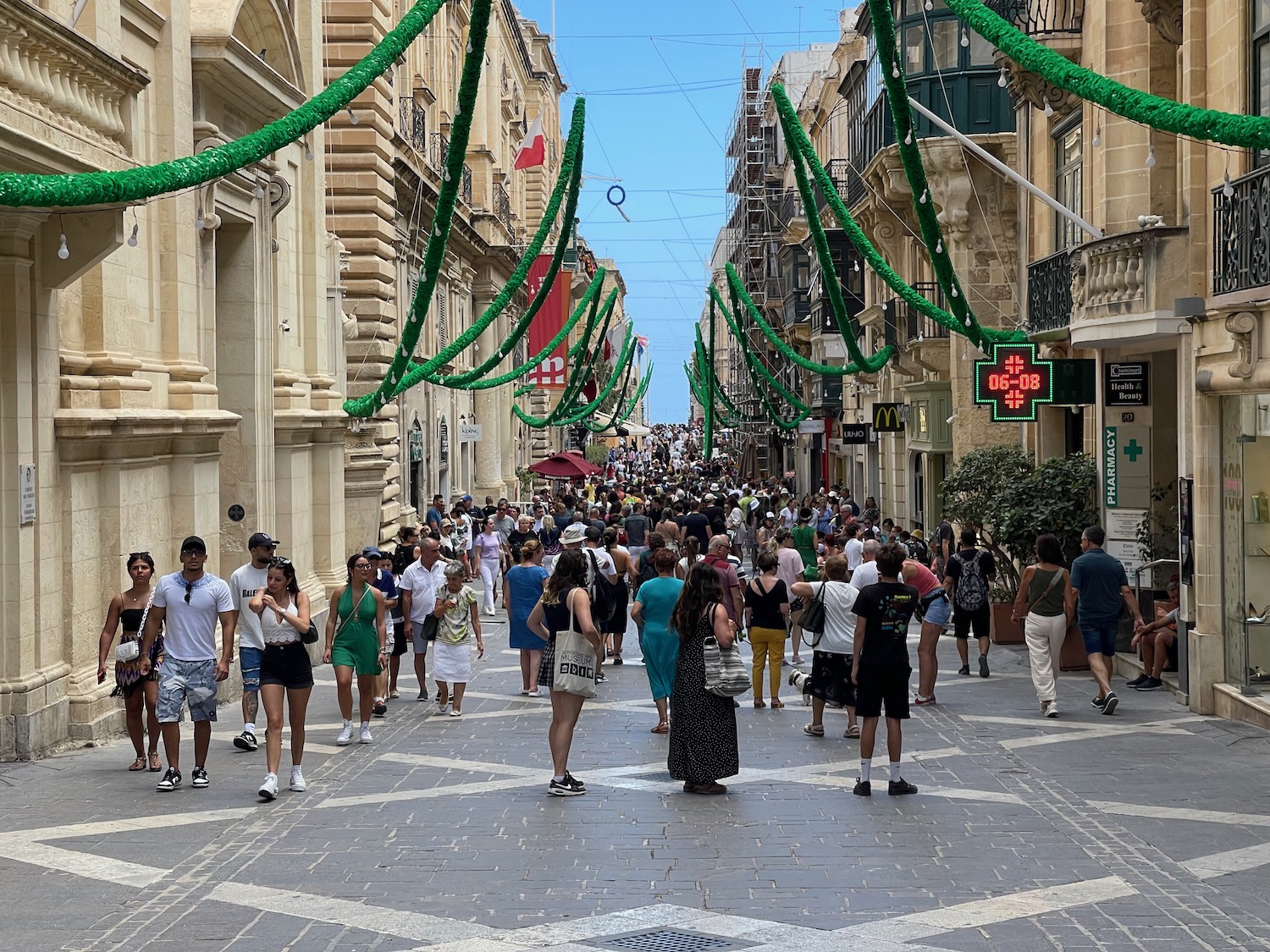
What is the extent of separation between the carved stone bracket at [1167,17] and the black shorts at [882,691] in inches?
317

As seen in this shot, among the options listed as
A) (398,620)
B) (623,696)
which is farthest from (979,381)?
(398,620)

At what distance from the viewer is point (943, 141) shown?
27000 mm

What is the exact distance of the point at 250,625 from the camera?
12.0 meters

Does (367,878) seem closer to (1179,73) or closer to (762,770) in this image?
(762,770)

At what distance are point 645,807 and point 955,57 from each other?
2074 centimetres

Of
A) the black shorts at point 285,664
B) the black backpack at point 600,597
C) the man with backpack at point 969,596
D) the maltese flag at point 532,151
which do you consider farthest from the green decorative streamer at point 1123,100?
the maltese flag at point 532,151

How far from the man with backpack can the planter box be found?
2.68 m

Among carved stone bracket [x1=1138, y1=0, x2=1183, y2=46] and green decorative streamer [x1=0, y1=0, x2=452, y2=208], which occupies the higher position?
carved stone bracket [x1=1138, y1=0, x2=1183, y2=46]

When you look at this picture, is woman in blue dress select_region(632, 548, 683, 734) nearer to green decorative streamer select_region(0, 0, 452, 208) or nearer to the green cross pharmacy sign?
green decorative streamer select_region(0, 0, 452, 208)

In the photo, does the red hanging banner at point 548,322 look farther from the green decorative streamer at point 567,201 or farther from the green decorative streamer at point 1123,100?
the green decorative streamer at point 1123,100

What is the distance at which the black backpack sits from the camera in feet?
50.3

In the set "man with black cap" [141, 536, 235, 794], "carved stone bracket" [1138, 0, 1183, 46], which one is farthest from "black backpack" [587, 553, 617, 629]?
"carved stone bracket" [1138, 0, 1183, 46]

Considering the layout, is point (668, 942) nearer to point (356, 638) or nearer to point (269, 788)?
point (269, 788)

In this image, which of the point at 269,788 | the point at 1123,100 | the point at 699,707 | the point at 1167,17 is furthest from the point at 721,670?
the point at 1167,17
